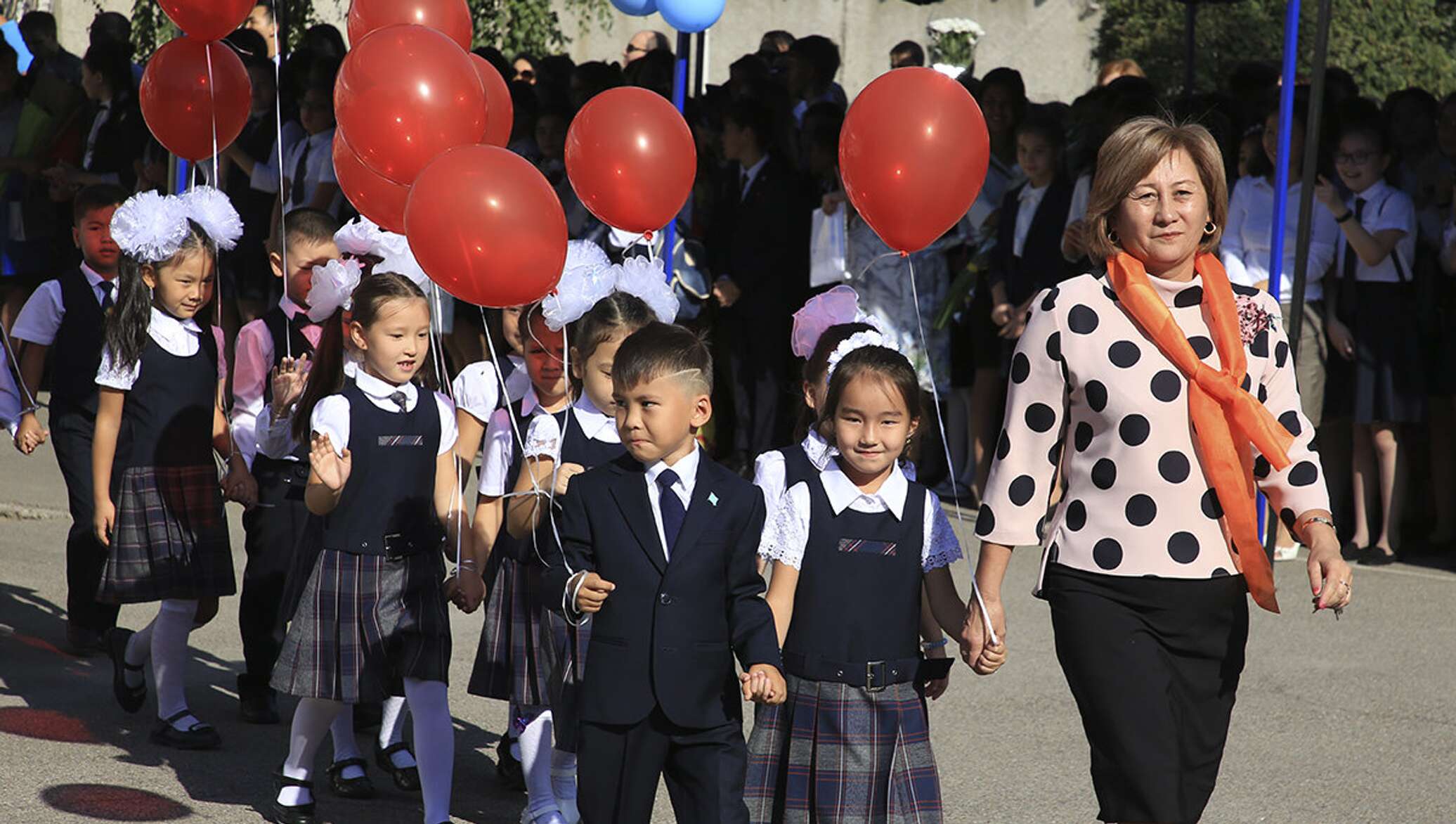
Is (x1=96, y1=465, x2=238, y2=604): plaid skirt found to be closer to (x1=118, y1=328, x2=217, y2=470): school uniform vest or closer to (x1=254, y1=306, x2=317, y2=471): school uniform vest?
(x1=118, y1=328, x2=217, y2=470): school uniform vest

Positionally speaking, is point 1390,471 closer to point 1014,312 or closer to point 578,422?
point 1014,312

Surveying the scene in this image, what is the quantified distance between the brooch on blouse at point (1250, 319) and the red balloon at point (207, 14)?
3090 mm

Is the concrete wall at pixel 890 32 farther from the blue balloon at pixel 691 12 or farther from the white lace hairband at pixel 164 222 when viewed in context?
the white lace hairband at pixel 164 222

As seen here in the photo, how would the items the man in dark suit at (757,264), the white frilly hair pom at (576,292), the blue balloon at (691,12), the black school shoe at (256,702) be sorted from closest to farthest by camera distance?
1. the white frilly hair pom at (576,292)
2. the black school shoe at (256,702)
3. the blue balloon at (691,12)
4. the man in dark suit at (757,264)

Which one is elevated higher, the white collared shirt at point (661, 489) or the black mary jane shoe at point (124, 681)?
the white collared shirt at point (661, 489)

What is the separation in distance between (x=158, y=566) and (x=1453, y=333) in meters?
5.71

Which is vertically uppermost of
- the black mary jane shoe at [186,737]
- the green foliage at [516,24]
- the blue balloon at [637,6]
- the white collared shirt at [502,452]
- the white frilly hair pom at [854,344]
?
the green foliage at [516,24]

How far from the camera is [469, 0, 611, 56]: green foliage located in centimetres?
1413

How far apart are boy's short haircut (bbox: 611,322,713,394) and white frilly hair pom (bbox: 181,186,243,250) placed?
2.08 metres

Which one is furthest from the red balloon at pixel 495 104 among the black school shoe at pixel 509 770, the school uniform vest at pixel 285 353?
the black school shoe at pixel 509 770

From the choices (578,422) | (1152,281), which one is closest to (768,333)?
(578,422)

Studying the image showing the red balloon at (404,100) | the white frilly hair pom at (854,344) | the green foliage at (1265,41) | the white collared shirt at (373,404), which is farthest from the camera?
the green foliage at (1265,41)

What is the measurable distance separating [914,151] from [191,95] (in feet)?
8.03

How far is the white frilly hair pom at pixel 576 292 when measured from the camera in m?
4.34
